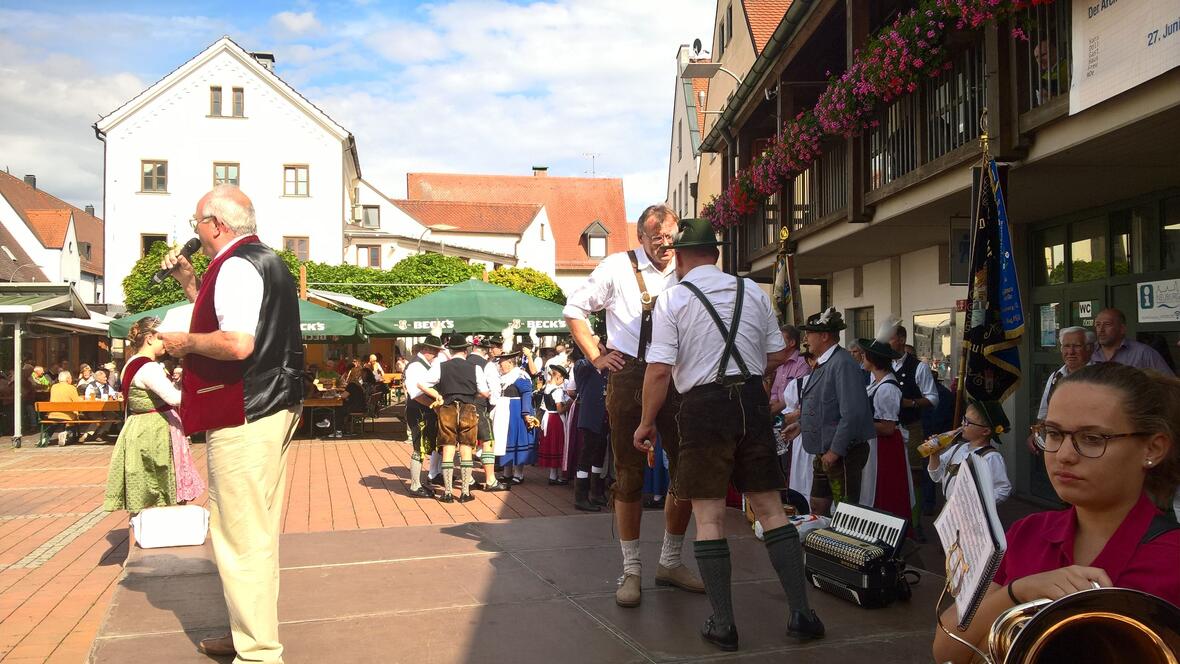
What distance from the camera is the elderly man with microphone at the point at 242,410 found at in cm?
395

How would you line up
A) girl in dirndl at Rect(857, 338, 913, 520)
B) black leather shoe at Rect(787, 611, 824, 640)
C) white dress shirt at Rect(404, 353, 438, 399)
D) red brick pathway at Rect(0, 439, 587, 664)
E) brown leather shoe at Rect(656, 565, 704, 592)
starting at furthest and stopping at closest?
1. white dress shirt at Rect(404, 353, 438, 399)
2. girl in dirndl at Rect(857, 338, 913, 520)
3. red brick pathway at Rect(0, 439, 587, 664)
4. brown leather shoe at Rect(656, 565, 704, 592)
5. black leather shoe at Rect(787, 611, 824, 640)

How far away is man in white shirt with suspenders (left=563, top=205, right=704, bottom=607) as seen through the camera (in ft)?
16.9

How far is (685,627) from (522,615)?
0.84m

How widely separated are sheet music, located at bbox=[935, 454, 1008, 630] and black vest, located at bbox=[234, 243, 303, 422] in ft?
9.45

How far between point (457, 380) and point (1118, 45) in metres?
6.40

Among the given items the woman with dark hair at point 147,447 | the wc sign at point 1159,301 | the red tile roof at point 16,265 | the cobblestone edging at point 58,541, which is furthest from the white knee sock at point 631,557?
the red tile roof at point 16,265

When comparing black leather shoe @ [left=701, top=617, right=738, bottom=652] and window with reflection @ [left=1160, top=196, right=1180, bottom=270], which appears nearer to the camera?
black leather shoe @ [left=701, top=617, right=738, bottom=652]

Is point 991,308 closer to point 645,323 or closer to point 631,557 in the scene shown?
point 645,323

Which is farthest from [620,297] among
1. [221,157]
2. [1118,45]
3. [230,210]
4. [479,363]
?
[221,157]

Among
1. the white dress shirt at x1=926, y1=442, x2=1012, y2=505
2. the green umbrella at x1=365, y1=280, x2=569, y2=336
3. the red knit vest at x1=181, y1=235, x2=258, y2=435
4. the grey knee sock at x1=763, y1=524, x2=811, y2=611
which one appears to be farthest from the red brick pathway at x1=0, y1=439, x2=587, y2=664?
the white dress shirt at x1=926, y1=442, x2=1012, y2=505

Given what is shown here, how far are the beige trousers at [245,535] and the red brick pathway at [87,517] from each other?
134 cm

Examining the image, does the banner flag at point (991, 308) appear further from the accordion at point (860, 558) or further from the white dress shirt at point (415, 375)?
the white dress shirt at point (415, 375)

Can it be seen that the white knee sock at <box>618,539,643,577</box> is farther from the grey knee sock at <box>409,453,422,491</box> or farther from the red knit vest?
the grey knee sock at <box>409,453,422,491</box>

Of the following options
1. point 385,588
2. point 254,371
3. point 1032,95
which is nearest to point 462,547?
point 385,588
